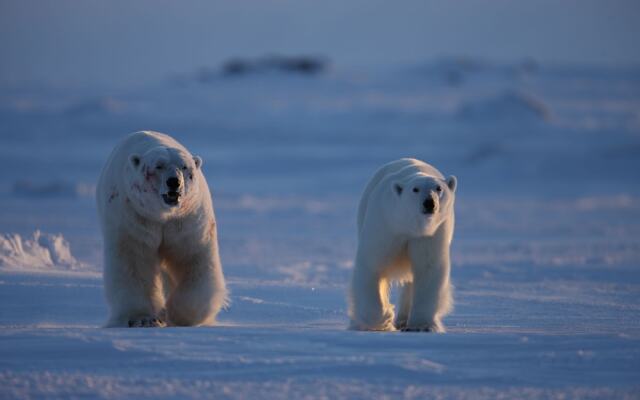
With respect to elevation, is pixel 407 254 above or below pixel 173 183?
below

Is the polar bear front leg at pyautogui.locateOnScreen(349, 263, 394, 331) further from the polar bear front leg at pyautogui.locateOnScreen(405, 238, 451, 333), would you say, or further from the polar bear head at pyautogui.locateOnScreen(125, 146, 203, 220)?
the polar bear head at pyautogui.locateOnScreen(125, 146, 203, 220)

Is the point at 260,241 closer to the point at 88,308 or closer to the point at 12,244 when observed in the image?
the point at 12,244

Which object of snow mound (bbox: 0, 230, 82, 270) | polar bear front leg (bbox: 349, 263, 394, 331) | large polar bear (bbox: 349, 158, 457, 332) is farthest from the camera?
snow mound (bbox: 0, 230, 82, 270)

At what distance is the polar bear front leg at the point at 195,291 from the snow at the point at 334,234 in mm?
189

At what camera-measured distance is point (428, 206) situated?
492 centimetres

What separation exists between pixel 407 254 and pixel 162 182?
1375 millimetres

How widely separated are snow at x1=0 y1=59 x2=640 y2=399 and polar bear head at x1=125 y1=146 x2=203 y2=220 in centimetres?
65

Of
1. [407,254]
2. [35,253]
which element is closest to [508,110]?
[35,253]

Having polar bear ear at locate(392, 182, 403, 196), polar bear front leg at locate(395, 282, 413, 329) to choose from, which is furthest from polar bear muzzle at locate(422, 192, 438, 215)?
polar bear front leg at locate(395, 282, 413, 329)

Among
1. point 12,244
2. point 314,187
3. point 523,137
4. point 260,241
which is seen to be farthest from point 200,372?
point 523,137

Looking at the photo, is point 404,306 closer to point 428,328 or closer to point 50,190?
point 428,328

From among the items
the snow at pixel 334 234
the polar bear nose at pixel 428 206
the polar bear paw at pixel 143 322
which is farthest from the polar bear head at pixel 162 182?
the polar bear nose at pixel 428 206

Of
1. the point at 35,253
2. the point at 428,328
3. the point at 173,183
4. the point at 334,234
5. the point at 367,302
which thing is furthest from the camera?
the point at 334,234

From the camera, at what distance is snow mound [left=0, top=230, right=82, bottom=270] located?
22.9 feet
